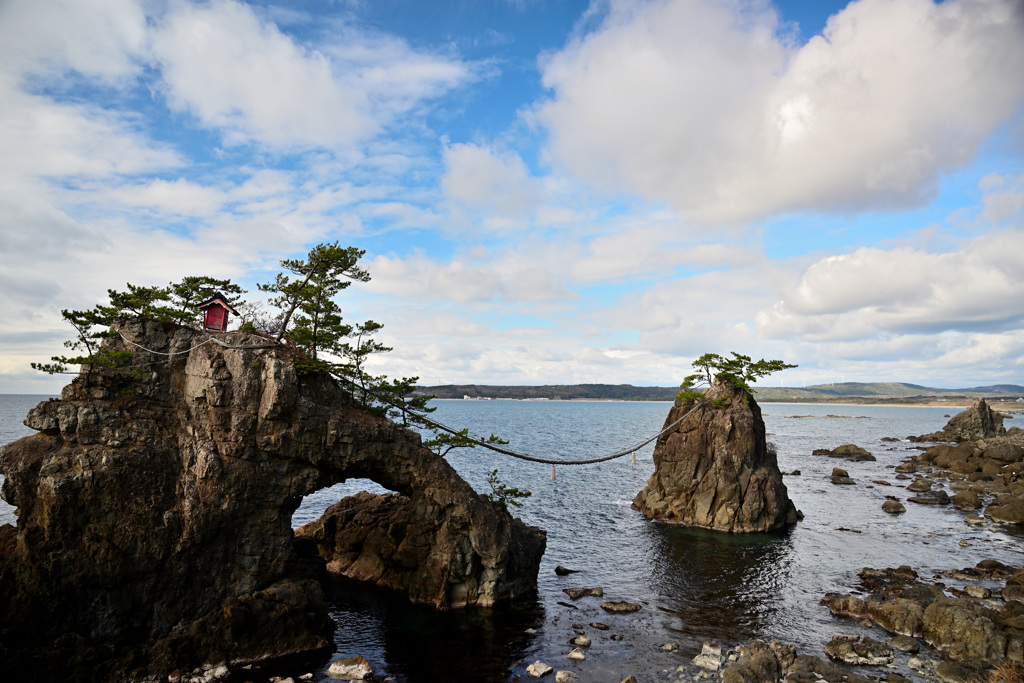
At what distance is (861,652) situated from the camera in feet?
64.5

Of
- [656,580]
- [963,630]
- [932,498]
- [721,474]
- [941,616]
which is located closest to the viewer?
[963,630]

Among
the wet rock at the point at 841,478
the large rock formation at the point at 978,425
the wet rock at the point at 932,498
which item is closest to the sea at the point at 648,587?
the wet rock at the point at 932,498

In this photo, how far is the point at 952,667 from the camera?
18.2 meters

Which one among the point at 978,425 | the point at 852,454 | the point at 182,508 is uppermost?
the point at 182,508

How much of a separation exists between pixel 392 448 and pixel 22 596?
465 inches

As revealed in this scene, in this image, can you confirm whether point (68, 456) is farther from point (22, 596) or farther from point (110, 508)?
point (22, 596)

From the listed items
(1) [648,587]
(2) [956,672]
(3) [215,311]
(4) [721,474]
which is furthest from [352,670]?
(4) [721,474]

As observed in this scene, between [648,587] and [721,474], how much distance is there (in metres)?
13.6

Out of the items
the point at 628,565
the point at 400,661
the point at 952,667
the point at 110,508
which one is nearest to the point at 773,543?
the point at 628,565

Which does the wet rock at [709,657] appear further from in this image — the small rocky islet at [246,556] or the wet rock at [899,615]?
the wet rock at [899,615]

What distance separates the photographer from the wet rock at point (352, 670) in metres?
18.1

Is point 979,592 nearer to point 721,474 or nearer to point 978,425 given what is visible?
point 721,474

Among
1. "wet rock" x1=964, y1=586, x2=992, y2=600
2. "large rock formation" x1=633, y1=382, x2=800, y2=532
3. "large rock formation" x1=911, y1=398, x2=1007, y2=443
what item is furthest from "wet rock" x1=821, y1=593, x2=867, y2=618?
"large rock formation" x1=911, y1=398, x2=1007, y2=443

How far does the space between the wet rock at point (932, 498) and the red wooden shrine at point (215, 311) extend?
52.2m
